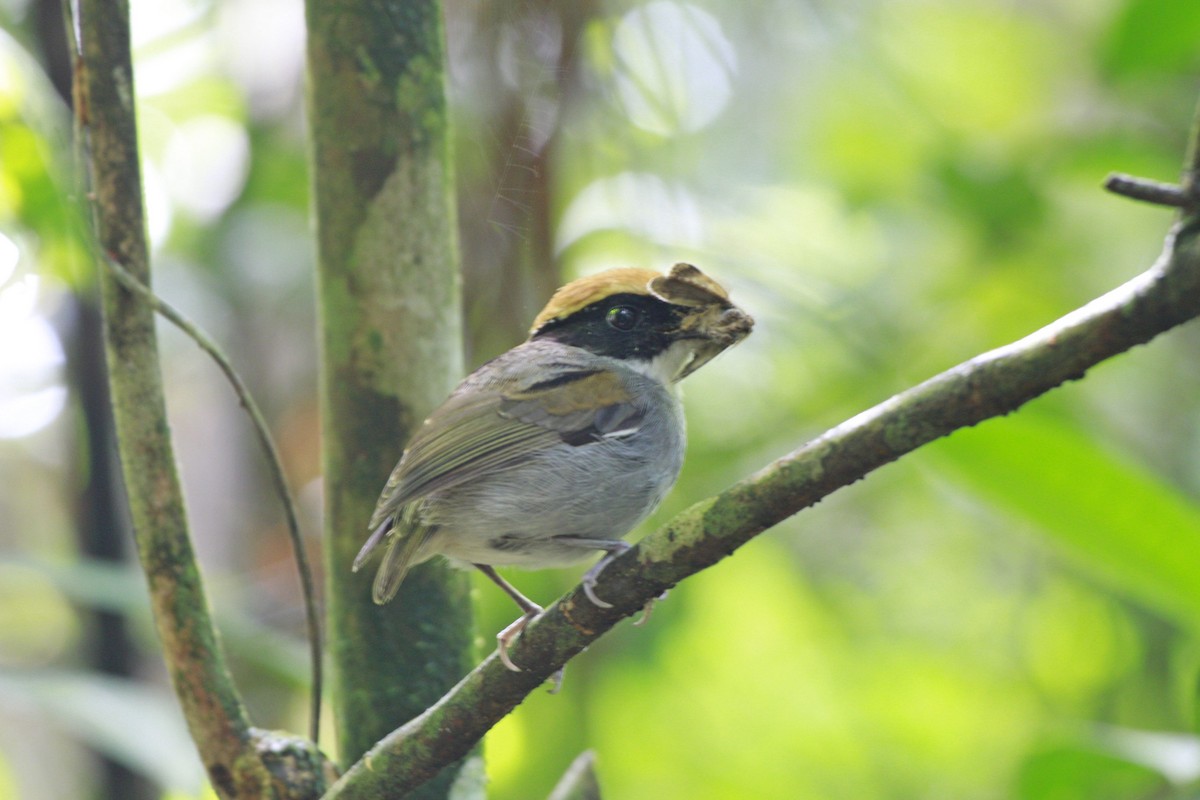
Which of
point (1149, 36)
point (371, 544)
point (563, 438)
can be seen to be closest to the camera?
point (371, 544)

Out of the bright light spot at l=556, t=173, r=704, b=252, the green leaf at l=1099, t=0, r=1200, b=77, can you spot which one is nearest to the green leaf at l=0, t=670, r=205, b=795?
the bright light spot at l=556, t=173, r=704, b=252

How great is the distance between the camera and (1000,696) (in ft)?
18.4

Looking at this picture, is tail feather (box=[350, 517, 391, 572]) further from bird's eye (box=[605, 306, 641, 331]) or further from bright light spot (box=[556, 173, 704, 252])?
bright light spot (box=[556, 173, 704, 252])

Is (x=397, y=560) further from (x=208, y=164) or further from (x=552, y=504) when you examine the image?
(x=208, y=164)

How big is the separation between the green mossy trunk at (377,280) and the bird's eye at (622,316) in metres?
0.39

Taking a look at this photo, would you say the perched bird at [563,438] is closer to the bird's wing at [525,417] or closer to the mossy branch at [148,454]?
the bird's wing at [525,417]

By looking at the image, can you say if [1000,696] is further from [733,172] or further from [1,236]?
[1,236]

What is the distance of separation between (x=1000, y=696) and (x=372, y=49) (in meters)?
4.66

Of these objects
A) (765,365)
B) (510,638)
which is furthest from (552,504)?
(765,365)

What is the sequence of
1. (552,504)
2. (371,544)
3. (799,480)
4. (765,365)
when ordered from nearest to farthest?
(799,480)
(371,544)
(552,504)
(765,365)

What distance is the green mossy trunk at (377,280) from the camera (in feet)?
6.90

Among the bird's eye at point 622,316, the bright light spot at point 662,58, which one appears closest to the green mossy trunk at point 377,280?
the bird's eye at point 622,316

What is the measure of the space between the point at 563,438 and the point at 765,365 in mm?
2409

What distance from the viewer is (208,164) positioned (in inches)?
251
